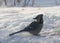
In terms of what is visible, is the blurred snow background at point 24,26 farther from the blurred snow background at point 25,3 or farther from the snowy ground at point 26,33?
the blurred snow background at point 25,3

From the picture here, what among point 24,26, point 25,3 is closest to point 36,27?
point 24,26

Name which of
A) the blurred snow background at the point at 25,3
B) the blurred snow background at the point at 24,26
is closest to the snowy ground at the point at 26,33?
the blurred snow background at the point at 24,26

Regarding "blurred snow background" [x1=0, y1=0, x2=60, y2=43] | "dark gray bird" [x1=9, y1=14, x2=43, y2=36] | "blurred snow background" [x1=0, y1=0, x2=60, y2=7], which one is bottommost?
"blurred snow background" [x1=0, y1=0, x2=60, y2=7]

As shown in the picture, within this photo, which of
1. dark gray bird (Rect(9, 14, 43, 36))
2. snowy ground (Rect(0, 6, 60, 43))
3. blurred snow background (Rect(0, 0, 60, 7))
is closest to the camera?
snowy ground (Rect(0, 6, 60, 43))

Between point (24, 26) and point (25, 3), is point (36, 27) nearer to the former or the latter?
point (24, 26)

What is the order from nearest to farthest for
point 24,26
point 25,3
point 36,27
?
point 36,27, point 24,26, point 25,3

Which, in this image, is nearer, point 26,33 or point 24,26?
point 26,33

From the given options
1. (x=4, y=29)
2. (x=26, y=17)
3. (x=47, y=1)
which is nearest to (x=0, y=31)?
(x=4, y=29)

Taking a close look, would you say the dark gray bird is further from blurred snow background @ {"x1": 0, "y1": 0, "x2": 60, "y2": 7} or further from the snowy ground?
blurred snow background @ {"x1": 0, "y1": 0, "x2": 60, "y2": 7}

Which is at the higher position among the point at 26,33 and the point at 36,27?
the point at 36,27

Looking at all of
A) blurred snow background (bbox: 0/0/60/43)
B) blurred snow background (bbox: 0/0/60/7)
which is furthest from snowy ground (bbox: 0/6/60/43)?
blurred snow background (bbox: 0/0/60/7)

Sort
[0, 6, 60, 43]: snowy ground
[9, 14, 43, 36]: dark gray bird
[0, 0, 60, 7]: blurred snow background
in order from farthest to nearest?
1. [0, 0, 60, 7]: blurred snow background
2. [9, 14, 43, 36]: dark gray bird
3. [0, 6, 60, 43]: snowy ground

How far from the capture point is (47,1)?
836 cm

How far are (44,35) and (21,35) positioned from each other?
13.0 inches
